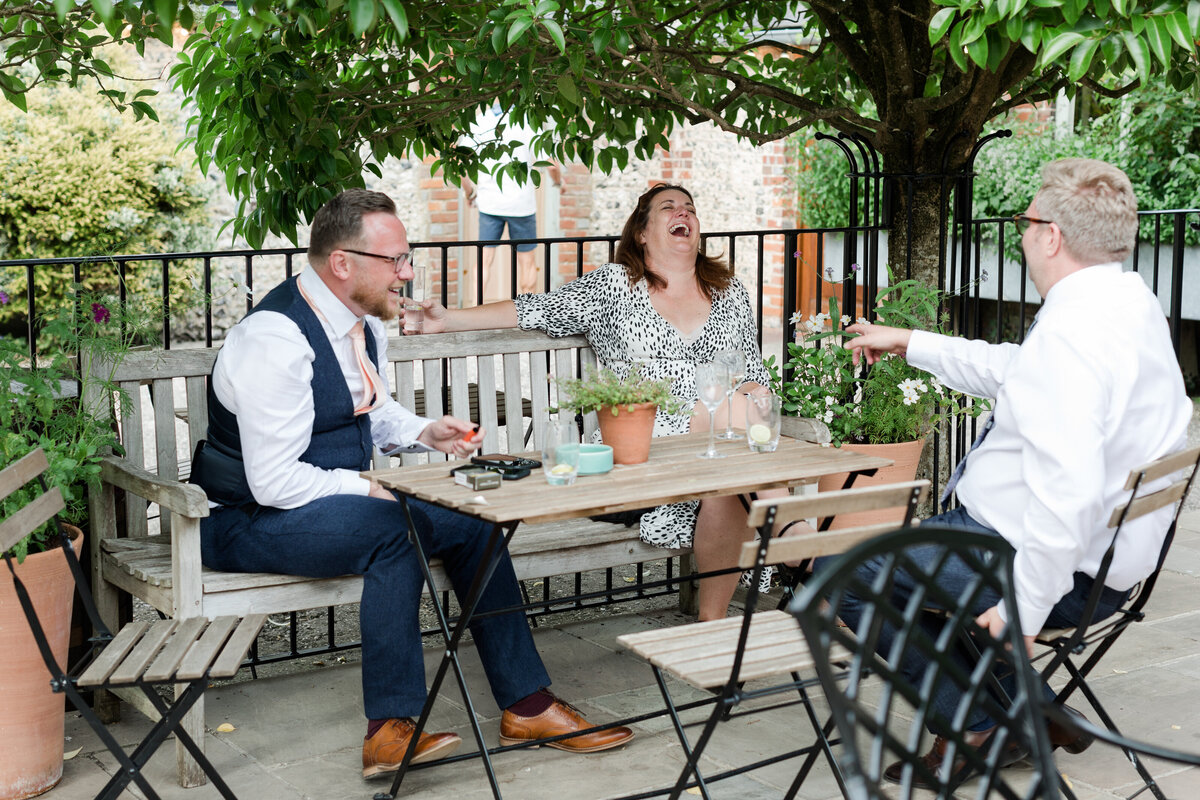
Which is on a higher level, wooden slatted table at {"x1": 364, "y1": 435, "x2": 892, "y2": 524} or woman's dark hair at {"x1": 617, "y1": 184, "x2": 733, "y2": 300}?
woman's dark hair at {"x1": 617, "y1": 184, "x2": 733, "y2": 300}

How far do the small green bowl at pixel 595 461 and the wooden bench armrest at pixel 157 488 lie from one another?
0.89 metres

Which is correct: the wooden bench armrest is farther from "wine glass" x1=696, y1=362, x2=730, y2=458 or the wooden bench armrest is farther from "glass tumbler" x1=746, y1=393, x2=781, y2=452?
"glass tumbler" x1=746, y1=393, x2=781, y2=452

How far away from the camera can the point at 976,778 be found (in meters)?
3.33

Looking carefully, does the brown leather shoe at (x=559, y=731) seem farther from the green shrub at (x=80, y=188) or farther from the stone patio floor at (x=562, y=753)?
the green shrub at (x=80, y=188)

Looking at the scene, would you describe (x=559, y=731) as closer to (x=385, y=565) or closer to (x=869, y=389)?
(x=385, y=565)

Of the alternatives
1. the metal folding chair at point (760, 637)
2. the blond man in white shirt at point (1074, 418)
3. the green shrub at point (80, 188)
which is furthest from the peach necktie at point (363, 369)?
the green shrub at point (80, 188)

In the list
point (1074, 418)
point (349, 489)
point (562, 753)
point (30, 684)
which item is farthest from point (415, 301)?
point (1074, 418)

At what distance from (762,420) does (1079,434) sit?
3.03 feet

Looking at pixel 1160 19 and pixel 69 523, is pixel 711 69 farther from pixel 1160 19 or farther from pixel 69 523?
pixel 69 523

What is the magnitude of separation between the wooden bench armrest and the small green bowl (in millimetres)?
890

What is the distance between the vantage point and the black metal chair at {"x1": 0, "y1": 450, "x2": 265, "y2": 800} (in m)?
2.72

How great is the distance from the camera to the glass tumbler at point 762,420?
11.4ft

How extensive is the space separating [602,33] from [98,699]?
7.43 feet

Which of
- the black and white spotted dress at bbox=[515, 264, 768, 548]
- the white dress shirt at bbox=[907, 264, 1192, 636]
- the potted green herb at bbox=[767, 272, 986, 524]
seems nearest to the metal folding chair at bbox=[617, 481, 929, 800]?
the white dress shirt at bbox=[907, 264, 1192, 636]
